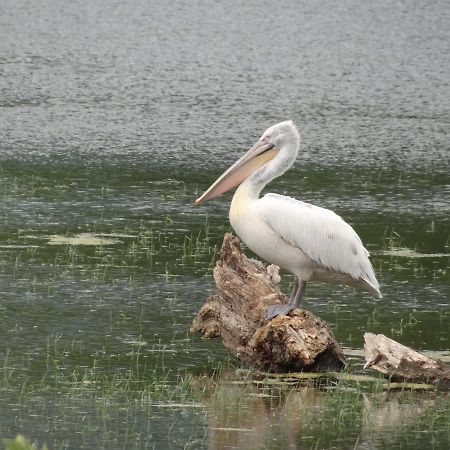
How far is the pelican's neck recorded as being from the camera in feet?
26.1

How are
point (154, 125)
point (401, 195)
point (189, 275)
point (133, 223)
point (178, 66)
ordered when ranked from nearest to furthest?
point (189, 275)
point (133, 223)
point (401, 195)
point (154, 125)
point (178, 66)

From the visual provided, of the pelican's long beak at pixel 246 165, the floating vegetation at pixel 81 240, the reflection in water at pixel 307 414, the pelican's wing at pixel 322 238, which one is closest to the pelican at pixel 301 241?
the pelican's wing at pixel 322 238

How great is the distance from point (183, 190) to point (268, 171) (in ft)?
15.0

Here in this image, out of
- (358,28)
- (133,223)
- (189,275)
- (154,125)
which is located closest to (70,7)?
(358,28)

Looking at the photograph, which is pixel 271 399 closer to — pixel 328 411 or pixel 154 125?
pixel 328 411

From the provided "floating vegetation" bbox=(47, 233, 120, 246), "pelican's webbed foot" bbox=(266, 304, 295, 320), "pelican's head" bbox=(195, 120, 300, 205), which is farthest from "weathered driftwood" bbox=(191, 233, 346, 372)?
"floating vegetation" bbox=(47, 233, 120, 246)

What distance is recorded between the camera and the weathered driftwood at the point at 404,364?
725cm

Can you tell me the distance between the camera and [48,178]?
12.9 meters

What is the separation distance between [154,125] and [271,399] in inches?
364

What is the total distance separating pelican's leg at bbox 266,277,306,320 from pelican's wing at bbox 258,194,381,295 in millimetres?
176

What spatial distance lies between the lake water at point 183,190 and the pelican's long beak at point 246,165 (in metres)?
0.86

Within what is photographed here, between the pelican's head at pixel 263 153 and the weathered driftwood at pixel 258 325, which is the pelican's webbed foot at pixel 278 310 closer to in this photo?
the weathered driftwood at pixel 258 325

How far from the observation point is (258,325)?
7.75m

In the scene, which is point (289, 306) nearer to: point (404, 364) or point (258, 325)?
point (258, 325)
